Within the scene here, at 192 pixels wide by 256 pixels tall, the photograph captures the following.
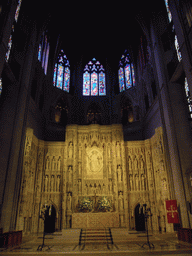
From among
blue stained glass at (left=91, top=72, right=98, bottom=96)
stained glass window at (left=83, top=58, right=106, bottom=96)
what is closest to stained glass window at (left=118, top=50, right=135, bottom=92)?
→ stained glass window at (left=83, top=58, right=106, bottom=96)

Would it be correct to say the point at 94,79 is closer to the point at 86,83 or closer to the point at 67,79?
the point at 86,83

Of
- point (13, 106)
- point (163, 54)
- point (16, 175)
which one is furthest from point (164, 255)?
point (163, 54)

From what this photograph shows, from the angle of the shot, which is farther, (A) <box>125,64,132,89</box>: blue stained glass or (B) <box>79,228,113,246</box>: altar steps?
(A) <box>125,64,132,89</box>: blue stained glass

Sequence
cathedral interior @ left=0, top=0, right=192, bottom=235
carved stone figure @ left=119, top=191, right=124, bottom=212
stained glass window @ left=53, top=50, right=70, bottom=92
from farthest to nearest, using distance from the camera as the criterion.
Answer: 1. stained glass window @ left=53, top=50, right=70, bottom=92
2. carved stone figure @ left=119, top=191, right=124, bottom=212
3. cathedral interior @ left=0, top=0, right=192, bottom=235

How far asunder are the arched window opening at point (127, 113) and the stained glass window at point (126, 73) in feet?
7.64

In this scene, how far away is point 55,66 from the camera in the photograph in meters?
25.9

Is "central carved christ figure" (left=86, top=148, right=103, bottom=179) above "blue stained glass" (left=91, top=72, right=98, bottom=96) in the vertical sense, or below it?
below

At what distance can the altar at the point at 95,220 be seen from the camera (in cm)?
1574

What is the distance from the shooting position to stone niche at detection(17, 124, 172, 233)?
55.2 feet

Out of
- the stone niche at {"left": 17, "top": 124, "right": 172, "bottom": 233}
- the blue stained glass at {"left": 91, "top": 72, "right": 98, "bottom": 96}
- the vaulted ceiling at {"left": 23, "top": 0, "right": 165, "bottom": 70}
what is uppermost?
the vaulted ceiling at {"left": 23, "top": 0, "right": 165, "bottom": 70}

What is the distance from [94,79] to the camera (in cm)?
2814

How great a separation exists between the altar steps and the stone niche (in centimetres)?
300

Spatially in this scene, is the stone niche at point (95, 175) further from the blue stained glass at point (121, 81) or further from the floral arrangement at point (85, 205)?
the blue stained glass at point (121, 81)

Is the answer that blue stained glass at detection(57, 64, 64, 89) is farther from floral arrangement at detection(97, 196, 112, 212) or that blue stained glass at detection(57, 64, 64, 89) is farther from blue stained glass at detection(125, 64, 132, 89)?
floral arrangement at detection(97, 196, 112, 212)
